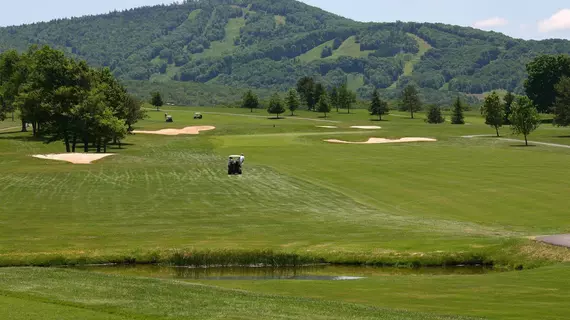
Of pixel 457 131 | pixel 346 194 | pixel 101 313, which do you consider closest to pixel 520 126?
pixel 457 131

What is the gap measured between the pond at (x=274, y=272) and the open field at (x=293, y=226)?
3.35 ft

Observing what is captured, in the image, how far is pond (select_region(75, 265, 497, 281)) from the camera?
37812 millimetres

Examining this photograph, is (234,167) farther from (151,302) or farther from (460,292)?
(151,302)

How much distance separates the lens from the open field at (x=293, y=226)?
85.6 ft

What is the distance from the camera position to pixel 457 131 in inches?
5645

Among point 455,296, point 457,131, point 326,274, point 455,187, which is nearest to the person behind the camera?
point 455,296

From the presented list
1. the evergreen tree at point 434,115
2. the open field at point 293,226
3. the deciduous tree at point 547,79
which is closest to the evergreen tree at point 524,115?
the open field at point 293,226

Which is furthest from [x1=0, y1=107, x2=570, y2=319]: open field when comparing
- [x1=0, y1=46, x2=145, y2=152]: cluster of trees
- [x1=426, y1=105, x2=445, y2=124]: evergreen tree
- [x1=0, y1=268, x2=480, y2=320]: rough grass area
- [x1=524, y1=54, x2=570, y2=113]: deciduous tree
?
[x1=524, y1=54, x2=570, y2=113]: deciduous tree

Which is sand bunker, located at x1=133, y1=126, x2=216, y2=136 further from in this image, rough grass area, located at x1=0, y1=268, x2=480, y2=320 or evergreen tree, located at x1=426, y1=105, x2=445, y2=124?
rough grass area, located at x1=0, y1=268, x2=480, y2=320

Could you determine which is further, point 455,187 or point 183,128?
point 183,128

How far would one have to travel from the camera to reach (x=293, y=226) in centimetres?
4997

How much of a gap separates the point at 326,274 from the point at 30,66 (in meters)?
94.8

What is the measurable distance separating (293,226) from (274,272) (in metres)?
10.8

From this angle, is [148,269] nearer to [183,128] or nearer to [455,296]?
[455,296]
